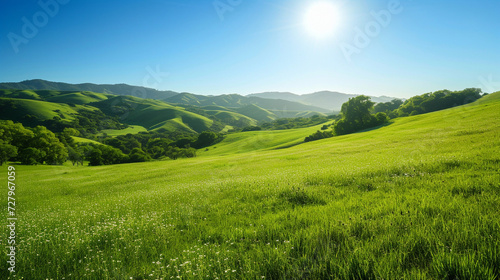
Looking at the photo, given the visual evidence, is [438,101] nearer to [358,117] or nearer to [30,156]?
[358,117]

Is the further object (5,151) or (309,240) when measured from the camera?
(5,151)

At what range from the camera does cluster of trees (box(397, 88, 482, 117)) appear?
331 ft

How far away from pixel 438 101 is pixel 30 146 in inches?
7099

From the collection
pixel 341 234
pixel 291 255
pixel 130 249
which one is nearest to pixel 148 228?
pixel 130 249

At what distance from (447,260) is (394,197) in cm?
330

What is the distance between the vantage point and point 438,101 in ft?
340

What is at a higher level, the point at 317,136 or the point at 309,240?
the point at 309,240

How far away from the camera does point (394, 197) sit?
5.16m

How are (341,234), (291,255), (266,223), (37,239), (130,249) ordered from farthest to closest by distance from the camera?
1. (37,239)
2. (266,223)
3. (130,249)
4. (341,234)
5. (291,255)

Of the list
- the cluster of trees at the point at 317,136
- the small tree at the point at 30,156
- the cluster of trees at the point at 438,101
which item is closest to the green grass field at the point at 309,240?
the cluster of trees at the point at 317,136

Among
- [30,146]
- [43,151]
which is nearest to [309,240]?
[43,151]

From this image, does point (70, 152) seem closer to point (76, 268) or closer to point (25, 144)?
point (25, 144)

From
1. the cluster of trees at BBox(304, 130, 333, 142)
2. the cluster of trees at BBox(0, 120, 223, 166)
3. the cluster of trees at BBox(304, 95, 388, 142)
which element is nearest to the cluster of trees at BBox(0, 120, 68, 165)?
the cluster of trees at BBox(0, 120, 223, 166)

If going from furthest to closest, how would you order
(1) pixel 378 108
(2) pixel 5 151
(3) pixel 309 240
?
(1) pixel 378 108 → (2) pixel 5 151 → (3) pixel 309 240
